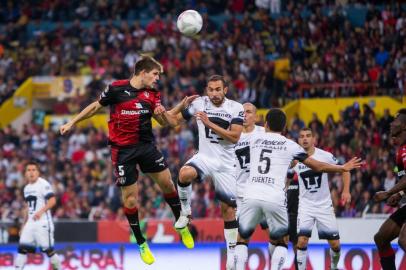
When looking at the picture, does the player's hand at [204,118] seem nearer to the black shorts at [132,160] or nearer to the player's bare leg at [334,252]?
the black shorts at [132,160]

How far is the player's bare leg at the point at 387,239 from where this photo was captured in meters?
13.1

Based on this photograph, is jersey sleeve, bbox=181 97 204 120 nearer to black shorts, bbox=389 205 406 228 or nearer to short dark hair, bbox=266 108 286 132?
short dark hair, bbox=266 108 286 132

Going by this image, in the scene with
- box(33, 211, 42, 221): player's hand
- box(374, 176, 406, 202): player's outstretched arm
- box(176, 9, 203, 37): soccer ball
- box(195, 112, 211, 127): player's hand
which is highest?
box(176, 9, 203, 37): soccer ball

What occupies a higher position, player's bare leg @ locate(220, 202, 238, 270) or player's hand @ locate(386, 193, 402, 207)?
player's hand @ locate(386, 193, 402, 207)

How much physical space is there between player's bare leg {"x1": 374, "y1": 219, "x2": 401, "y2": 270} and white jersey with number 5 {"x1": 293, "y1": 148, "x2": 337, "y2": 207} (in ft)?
9.06

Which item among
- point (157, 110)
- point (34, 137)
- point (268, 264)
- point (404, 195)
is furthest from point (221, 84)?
point (34, 137)

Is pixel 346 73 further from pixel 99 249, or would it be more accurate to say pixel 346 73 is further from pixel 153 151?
pixel 153 151

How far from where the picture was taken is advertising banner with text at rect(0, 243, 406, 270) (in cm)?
1687

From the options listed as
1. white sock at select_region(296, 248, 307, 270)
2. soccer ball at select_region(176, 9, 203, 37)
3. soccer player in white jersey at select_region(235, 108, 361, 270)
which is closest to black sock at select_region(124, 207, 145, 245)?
soccer player in white jersey at select_region(235, 108, 361, 270)

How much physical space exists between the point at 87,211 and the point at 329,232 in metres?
11.5

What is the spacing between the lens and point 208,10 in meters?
32.7

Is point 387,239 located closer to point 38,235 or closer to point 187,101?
point 187,101

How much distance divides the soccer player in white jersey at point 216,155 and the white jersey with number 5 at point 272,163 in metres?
1.02

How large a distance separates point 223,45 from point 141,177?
618cm
